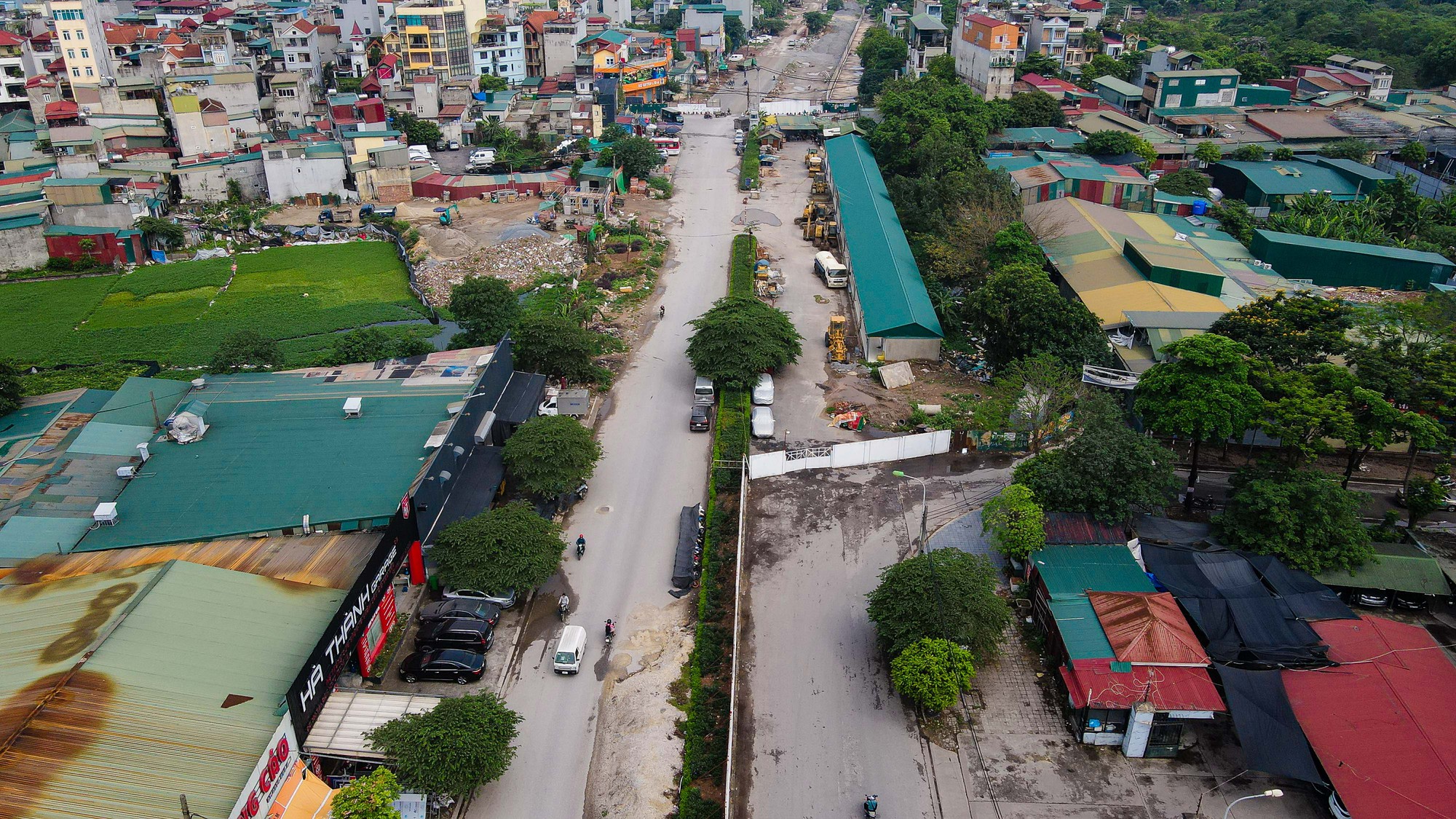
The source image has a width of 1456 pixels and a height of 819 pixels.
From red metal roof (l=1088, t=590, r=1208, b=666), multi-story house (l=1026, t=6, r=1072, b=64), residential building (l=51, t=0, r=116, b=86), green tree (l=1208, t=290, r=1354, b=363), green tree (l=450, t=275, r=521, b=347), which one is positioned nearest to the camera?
red metal roof (l=1088, t=590, r=1208, b=666)

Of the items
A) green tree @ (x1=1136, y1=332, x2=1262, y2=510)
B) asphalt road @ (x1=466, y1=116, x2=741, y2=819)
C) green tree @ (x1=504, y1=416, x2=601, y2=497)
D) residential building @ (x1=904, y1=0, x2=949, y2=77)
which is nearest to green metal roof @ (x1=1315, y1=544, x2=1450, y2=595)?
green tree @ (x1=1136, y1=332, x2=1262, y2=510)

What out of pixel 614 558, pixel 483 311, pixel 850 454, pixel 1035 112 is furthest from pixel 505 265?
pixel 1035 112

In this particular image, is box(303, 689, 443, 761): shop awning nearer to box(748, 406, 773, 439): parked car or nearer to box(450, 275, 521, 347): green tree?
box(748, 406, 773, 439): parked car

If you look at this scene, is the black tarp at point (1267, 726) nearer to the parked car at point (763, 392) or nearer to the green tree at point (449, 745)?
the green tree at point (449, 745)

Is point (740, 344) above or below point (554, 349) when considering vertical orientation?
above

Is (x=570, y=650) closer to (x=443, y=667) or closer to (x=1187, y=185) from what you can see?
(x=443, y=667)

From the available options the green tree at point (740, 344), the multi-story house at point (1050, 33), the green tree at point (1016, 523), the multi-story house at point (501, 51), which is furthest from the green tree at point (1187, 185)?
the multi-story house at point (501, 51)

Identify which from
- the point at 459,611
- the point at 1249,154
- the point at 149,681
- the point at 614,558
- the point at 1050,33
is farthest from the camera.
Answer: the point at 1050,33
